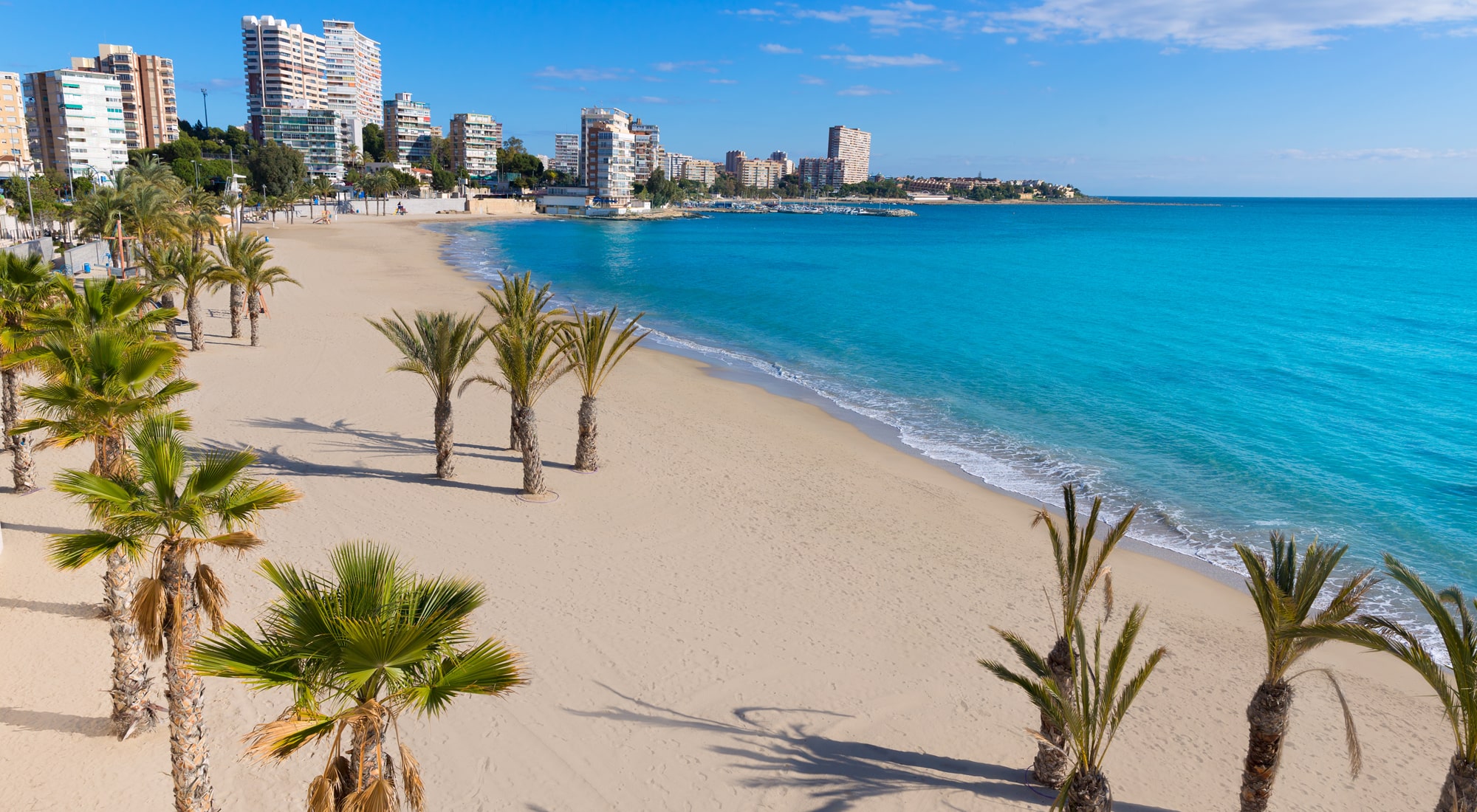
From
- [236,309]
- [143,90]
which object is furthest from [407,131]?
[236,309]

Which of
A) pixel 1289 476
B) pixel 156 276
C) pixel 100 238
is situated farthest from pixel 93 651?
pixel 100 238

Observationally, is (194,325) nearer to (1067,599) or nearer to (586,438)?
(586,438)

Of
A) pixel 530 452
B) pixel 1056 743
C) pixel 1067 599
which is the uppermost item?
pixel 1067 599

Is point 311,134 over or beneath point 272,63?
beneath

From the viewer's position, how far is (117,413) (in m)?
7.82

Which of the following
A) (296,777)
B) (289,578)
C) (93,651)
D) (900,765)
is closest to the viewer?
(289,578)

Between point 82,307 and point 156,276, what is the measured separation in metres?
16.0

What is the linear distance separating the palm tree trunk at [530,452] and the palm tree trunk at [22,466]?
7420mm

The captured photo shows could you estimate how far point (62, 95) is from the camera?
114m

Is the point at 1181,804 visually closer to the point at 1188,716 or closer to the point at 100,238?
the point at 1188,716

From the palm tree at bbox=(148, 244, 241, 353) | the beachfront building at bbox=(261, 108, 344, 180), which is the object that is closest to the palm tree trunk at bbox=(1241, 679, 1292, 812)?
the palm tree at bbox=(148, 244, 241, 353)

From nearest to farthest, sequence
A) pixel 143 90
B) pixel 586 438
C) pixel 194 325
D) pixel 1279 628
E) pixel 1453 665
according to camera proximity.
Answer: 1. pixel 1453 665
2. pixel 1279 628
3. pixel 586 438
4. pixel 194 325
5. pixel 143 90

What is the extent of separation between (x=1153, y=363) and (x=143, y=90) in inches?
6752

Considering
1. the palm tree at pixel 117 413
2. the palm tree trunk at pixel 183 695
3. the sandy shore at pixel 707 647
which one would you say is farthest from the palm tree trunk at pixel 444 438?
the palm tree trunk at pixel 183 695
